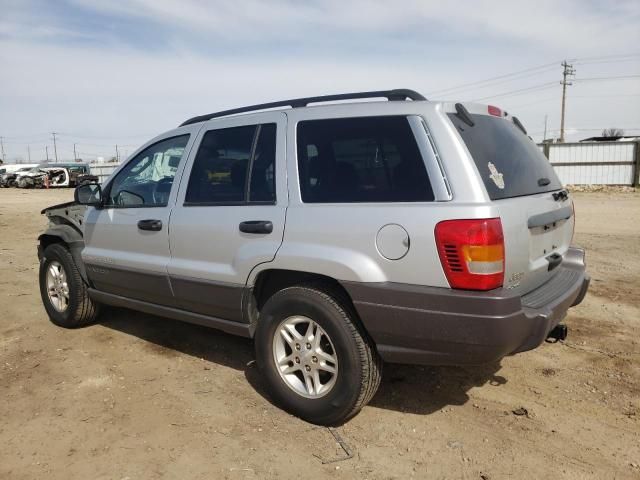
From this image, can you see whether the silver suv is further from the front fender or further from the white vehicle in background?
the white vehicle in background

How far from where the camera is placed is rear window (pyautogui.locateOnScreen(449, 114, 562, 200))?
280cm

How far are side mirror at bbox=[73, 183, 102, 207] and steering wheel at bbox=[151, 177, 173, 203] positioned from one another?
26.1 inches

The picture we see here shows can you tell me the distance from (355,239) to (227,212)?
104cm

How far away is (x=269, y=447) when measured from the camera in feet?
9.61

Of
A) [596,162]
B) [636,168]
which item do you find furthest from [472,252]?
[596,162]

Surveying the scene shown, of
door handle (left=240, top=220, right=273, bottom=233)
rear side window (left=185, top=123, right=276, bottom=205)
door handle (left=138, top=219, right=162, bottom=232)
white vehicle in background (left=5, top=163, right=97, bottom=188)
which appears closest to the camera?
door handle (left=240, top=220, right=273, bottom=233)

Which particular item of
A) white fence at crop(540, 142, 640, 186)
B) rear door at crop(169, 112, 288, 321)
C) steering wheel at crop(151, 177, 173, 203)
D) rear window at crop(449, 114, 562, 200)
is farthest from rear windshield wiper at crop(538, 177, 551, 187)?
white fence at crop(540, 142, 640, 186)

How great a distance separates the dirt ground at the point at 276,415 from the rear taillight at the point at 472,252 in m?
0.99

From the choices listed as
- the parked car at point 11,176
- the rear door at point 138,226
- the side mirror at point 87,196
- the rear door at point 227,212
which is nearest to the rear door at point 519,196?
the rear door at point 227,212

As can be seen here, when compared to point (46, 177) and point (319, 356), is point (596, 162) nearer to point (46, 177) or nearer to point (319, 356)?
point (319, 356)

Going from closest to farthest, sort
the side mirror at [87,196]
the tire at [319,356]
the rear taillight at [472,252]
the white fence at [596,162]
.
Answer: the rear taillight at [472,252], the tire at [319,356], the side mirror at [87,196], the white fence at [596,162]

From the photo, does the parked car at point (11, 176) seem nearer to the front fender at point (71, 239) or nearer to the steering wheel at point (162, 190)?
the front fender at point (71, 239)

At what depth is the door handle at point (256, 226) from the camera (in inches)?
127

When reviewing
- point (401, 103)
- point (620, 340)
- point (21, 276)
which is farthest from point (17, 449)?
point (21, 276)
